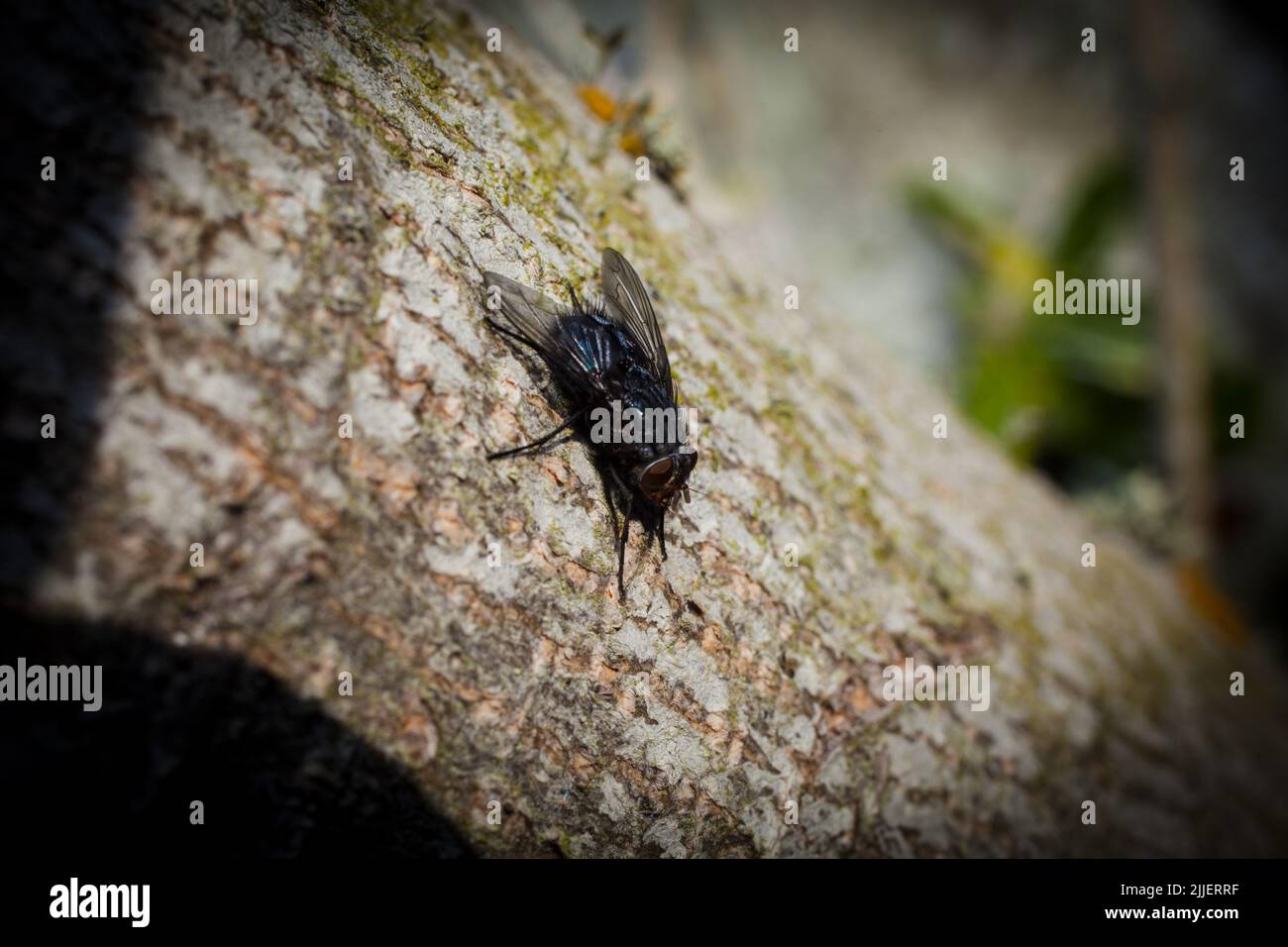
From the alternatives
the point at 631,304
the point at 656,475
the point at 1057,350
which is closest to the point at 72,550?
the point at 656,475

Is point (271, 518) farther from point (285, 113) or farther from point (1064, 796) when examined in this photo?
point (1064, 796)

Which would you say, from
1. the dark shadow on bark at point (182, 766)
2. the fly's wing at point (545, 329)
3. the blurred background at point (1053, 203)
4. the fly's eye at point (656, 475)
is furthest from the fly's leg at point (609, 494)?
the blurred background at point (1053, 203)

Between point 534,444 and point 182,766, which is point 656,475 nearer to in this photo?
point 534,444

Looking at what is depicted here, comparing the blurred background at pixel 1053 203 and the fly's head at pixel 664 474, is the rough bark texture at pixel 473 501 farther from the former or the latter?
the blurred background at pixel 1053 203

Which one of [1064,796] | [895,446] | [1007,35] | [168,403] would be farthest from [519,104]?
[1007,35]

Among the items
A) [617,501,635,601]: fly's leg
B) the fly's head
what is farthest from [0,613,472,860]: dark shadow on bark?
the fly's head
